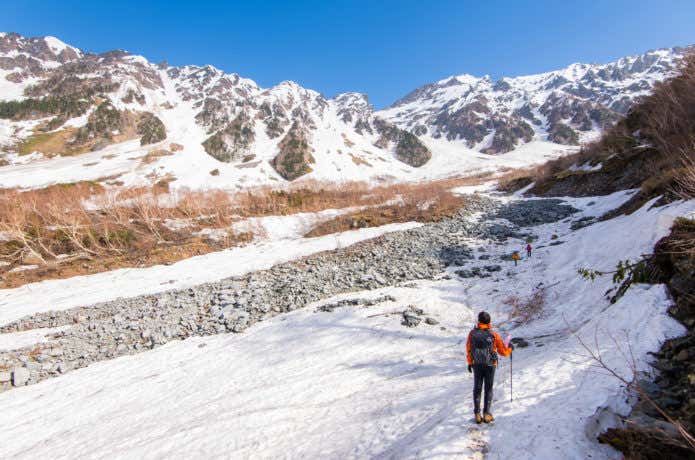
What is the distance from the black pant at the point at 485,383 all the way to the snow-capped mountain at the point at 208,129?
246 ft

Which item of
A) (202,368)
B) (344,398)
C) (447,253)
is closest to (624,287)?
(344,398)

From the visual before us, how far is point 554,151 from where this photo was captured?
5182 inches

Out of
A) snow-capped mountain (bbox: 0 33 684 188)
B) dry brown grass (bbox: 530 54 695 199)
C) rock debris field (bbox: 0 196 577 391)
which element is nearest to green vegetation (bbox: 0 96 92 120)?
snow-capped mountain (bbox: 0 33 684 188)

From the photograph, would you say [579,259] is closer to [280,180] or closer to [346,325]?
[346,325]

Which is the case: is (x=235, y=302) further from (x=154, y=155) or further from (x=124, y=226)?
(x=154, y=155)

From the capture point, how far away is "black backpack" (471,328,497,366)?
15.4ft

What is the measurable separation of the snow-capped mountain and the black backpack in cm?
7496

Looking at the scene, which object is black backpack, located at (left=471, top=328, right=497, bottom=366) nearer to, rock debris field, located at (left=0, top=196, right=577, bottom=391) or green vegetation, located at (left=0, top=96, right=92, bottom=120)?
Answer: rock debris field, located at (left=0, top=196, right=577, bottom=391)

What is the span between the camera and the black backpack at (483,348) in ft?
15.4

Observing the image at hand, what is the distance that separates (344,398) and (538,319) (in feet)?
21.4

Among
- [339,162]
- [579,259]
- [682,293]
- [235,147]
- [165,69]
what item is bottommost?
[579,259]

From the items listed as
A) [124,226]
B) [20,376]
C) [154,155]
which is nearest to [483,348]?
[20,376]

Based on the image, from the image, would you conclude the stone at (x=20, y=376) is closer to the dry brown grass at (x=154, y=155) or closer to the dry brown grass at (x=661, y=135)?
the dry brown grass at (x=661, y=135)

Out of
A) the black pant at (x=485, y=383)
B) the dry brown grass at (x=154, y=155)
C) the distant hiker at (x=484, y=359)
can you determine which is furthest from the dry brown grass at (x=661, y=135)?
the dry brown grass at (x=154, y=155)
